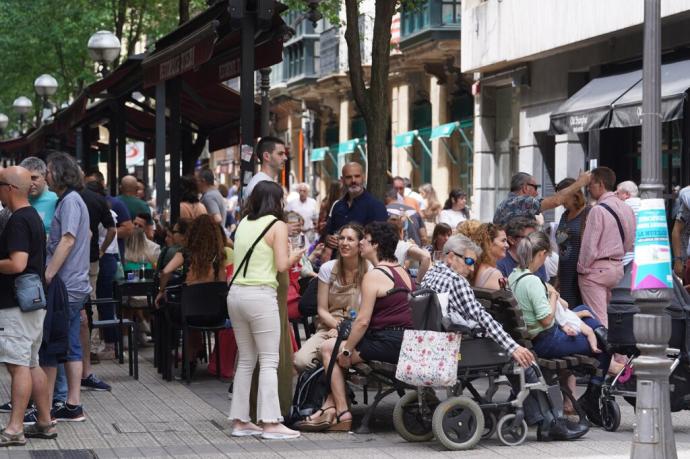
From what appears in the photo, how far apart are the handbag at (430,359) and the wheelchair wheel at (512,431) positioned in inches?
21.3

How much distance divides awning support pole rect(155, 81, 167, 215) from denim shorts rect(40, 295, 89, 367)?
5.60m

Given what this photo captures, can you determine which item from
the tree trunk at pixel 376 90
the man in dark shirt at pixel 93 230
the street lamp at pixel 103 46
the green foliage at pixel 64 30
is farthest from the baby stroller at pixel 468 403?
the green foliage at pixel 64 30

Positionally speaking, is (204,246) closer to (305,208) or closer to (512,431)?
(512,431)

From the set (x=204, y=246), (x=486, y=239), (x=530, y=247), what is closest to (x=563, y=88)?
(x=204, y=246)

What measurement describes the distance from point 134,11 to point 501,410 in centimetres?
3027

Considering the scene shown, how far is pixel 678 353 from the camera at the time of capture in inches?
444

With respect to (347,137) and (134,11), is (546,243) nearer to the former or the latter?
Answer: (134,11)

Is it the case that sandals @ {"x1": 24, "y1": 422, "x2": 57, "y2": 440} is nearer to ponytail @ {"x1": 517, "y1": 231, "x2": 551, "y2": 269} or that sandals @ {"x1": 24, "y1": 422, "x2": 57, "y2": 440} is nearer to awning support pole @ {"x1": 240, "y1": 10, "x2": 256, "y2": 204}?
awning support pole @ {"x1": 240, "y1": 10, "x2": 256, "y2": 204}

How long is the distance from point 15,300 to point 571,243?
19.1ft

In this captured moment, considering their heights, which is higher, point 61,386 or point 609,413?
point 61,386

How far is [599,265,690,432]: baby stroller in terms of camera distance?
11.2 m

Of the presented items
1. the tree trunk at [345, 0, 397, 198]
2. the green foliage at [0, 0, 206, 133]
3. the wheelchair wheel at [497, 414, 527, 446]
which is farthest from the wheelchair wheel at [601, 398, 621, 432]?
the green foliage at [0, 0, 206, 133]

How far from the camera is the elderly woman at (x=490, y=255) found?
11.5 m

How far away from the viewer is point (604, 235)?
1372cm
